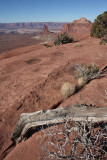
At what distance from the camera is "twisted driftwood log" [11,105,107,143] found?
259 cm

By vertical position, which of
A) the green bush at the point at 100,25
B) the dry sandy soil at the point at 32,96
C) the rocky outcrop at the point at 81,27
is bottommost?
the dry sandy soil at the point at 32,96

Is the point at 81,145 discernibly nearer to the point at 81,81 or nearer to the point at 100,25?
the point at 81,81

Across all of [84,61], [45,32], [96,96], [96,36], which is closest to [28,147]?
[96,96]

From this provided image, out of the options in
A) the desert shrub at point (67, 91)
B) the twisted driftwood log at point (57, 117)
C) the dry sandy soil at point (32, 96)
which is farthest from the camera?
the desert shrub at point (67, 91)

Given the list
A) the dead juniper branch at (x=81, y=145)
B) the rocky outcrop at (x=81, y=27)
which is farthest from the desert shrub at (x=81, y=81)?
the rocky outcrop at (x=81, y=27)

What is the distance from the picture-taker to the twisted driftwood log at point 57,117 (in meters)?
2.59

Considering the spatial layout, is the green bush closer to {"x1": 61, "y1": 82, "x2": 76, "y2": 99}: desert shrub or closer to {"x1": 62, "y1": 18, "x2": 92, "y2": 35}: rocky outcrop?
{"x1": 61, "y1": 82, "x2": 76, "y2": 99}: desert shrub

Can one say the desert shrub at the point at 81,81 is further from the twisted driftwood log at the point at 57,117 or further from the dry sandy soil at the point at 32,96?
the twisted driftwood log at the point at 57,117

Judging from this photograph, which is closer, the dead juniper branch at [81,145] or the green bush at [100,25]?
the dead juniper branch at [81,145]

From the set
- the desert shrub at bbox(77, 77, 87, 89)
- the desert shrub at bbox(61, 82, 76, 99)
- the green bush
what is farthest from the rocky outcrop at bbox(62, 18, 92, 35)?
the desert shrub at bbox(61, 82, 76, 99)

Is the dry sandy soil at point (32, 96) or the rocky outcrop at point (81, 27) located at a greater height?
the rocky outcrop at point (81, 27)

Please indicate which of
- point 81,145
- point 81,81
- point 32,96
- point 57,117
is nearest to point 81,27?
point 81,81

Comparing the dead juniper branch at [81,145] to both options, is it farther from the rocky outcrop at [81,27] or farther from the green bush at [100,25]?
the rocky outcrop at [81,27]

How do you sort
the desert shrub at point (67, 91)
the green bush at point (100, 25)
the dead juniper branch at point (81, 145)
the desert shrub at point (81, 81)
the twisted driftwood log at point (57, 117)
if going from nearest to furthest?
1. the dead juniper branch at point (81, 145)
2. the twisted driftwood log at point (57, 117)
3. the desert shrub at point (67, 91)
4. the desert shrub at point (81, 81)
5. the green bush at point (100, 25)
